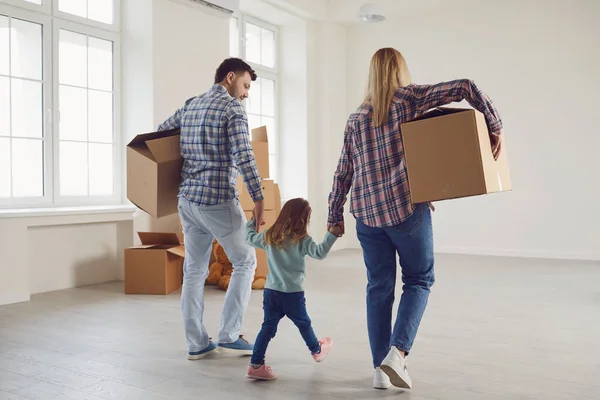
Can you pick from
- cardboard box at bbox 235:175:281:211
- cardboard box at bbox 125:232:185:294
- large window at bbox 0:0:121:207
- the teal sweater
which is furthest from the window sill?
the teal sweater

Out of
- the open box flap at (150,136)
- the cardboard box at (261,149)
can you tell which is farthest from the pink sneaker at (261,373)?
the cardboard box at (261,149)

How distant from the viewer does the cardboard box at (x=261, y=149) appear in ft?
15.0

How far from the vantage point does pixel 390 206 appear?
2059 mm

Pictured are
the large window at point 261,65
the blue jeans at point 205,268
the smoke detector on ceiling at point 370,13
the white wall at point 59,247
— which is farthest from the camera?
the large window at point 261,65

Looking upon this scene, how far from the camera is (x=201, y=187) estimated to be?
8.13 feet

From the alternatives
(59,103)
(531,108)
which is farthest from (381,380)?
(531,108)

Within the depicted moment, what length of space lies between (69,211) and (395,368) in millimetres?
2986

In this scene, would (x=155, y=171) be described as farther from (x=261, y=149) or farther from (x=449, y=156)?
(x=261, y=149)

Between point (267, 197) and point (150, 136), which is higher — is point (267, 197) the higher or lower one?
the lower one

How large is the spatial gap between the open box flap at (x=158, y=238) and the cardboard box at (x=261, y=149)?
0.79 m

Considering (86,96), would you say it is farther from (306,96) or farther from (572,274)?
(572,274)

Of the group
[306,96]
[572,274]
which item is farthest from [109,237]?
[572,274]

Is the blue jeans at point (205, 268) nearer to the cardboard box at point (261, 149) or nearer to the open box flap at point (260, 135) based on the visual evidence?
→ the cardboard box at point (261, 149)

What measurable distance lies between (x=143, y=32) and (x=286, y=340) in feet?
10.1
